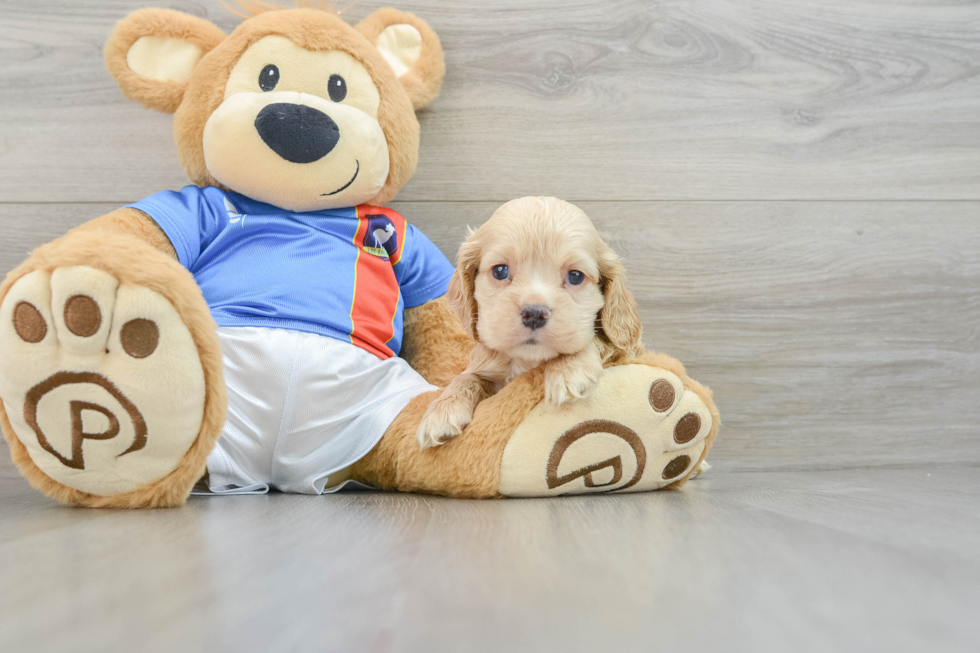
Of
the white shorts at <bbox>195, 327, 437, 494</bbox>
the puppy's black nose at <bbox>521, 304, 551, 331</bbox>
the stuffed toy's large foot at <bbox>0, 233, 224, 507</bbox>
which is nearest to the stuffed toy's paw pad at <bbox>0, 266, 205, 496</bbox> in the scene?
the stuffed toy's large foot at <bbox>0, 233, 224, 507</bbox>

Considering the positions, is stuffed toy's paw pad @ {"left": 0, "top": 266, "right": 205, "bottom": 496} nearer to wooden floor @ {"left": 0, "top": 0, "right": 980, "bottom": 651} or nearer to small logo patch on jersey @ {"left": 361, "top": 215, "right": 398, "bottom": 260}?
small logo patch on jersey @ {"left": 361, "top": 215, "right": 398, "bottom": 260}

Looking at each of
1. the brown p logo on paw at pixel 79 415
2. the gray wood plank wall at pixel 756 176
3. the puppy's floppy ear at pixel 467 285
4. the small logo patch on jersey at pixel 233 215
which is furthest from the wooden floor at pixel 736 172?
the brown p logo on paw at pixel 79 415

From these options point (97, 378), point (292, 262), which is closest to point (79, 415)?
point (97, 378)

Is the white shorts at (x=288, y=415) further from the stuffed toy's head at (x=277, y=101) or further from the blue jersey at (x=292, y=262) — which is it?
the stuffed toy's head at (x=277, y=101)

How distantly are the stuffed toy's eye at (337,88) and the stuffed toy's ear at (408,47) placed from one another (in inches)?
6.0

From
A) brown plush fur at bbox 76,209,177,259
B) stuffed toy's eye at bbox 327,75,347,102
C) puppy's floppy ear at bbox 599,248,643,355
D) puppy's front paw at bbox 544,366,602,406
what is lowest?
puppy's front paw at bbox 544,366,602,406

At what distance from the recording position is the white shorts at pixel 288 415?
37.6 inches

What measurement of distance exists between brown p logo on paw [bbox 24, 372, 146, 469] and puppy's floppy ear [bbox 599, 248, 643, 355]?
0.58m

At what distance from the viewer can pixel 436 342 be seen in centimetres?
118

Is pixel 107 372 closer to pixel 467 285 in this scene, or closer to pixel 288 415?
pixel 288 415

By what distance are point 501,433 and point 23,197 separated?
3.47 ft

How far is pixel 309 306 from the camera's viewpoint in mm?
1035

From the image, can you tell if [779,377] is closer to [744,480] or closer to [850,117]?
[744,480]

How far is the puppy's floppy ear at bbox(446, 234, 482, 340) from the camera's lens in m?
0.93
